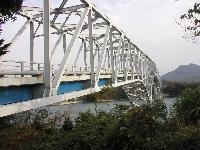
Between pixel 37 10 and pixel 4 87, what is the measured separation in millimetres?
11872

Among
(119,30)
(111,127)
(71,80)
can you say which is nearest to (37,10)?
(71,80)

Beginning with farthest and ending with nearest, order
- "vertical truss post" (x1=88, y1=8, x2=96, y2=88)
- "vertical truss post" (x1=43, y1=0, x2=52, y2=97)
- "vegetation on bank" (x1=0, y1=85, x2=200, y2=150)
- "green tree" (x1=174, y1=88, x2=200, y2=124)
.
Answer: "vertical truss post" (x1=88, y1=8, x2=96, y2=88)
"green tree" (x1=174, y1=88, x2=200, y2=124)
"vegetation on bank" (x1=0, y1=85, x2=200, y2=150)
"vertical truss post" (x1=43, y1=0, x2=52, y2=97)

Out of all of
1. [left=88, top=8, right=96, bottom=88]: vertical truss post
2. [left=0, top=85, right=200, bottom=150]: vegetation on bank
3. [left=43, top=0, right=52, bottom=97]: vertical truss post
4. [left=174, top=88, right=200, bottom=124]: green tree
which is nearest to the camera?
[left=43, top=0, right=52, bottom=97]: vertical truss post

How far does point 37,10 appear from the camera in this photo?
87.7 feet

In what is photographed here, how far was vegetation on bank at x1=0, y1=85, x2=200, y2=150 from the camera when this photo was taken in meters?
19.0

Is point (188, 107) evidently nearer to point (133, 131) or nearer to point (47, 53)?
point (133, 131)

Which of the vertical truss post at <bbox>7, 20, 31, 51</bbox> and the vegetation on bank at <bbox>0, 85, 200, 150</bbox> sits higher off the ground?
the vertical truss post at <bbox>7, 20, 31, 51</bbox>

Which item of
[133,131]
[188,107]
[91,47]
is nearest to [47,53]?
[133,131]

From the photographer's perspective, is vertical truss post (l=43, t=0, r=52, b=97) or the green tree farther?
the green tree

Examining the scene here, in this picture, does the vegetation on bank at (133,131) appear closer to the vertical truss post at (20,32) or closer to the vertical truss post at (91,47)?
the vertical truss post at (91,47)

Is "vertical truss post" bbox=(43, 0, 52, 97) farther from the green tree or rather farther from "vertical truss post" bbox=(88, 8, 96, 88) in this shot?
the green tree

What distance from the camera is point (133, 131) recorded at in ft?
65.9

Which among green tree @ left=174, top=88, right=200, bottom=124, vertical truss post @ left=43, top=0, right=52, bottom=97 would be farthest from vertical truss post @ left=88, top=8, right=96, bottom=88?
vertical truss post @ left=43, top=0, right=52, bottom=97

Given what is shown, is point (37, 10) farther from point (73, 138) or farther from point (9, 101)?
point (9, 101)
